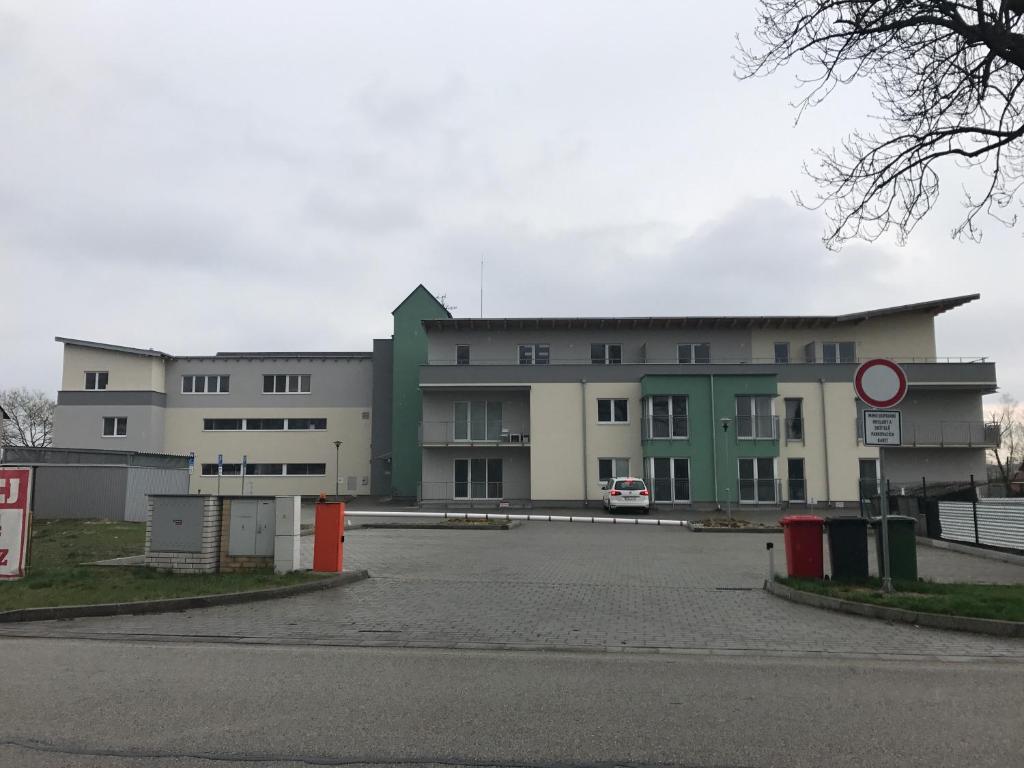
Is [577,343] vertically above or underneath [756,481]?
above

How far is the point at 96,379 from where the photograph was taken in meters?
49.2

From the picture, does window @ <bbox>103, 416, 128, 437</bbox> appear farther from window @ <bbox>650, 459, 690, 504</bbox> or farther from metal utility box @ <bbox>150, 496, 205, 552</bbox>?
metal utility box @ <bbox>150, 496, 205, 552</bbox>

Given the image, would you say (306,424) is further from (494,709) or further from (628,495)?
(494,709)

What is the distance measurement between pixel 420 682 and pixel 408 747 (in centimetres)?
172

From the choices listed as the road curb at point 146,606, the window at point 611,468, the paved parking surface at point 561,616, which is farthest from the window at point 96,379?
the road curb at point 146,606

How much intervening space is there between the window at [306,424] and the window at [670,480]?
21718 mm

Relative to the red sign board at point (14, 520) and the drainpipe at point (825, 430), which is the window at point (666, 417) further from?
the red sign board at point (14, 520)

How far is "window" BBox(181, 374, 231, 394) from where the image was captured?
4994 centimetres

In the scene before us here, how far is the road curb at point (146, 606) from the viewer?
9.78 m

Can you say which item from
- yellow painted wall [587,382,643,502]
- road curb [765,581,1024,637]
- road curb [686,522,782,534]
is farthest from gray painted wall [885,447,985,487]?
road curb [765,581,1024,637]

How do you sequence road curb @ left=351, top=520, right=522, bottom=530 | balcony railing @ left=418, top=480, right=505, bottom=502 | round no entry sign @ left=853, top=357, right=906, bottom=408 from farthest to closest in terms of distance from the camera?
balcony railing @ left=418, top=480, right=505, bottom=502, road curb @ left=351, top=520, right=522, bottom=530, round no entry sign @ left=853, top=357, right=906, bottom=408

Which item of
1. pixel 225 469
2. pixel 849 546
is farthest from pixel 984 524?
pixel 225 469

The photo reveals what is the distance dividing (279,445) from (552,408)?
18.8 metres

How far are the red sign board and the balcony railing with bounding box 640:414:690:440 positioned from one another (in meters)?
30.1
